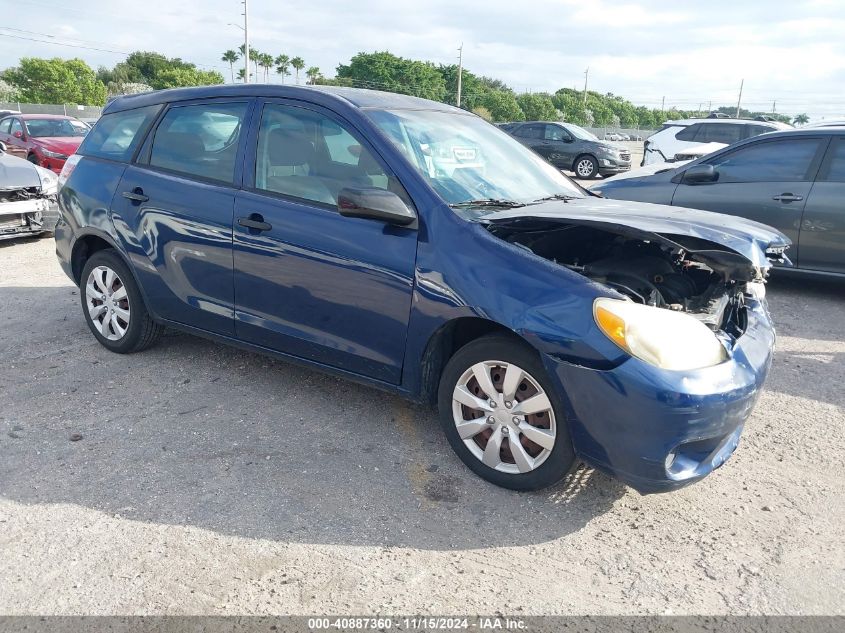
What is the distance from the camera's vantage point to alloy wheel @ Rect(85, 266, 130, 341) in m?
4.73

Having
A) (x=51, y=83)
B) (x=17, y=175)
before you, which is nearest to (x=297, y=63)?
(x=51, y=83)

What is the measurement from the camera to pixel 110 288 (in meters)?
4.77

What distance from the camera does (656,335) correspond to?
2.81m

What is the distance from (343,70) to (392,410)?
103m

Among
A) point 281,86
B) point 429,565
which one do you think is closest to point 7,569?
point 429,565

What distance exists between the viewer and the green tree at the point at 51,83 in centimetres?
5353

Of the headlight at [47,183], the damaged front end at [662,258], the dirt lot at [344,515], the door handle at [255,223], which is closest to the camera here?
the dirt lot at [344,515]

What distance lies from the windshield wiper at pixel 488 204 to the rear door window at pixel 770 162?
437cm

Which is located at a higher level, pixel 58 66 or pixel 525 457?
pixel 58 66

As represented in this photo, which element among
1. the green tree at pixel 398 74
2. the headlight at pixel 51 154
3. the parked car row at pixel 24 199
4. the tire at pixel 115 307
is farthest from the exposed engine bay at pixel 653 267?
the green tree at pixel 398 74

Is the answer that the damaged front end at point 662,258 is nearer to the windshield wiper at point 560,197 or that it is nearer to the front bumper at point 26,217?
the windshield wiper at point 560,197

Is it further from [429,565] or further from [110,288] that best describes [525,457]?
[110,288]

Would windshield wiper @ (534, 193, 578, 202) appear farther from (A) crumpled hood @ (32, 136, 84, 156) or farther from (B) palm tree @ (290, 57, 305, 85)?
(B) palm tree @ (290, 57, 305, 85)

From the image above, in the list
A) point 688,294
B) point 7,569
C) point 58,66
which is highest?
point 58,66
